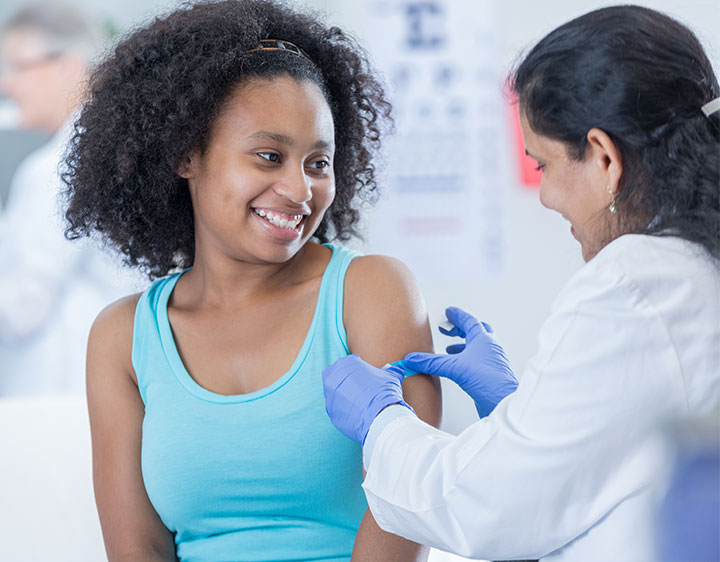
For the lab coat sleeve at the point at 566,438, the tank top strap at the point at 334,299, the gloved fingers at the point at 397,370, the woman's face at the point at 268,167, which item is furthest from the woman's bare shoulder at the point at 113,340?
the lab coat sleeve at the point at 566,438

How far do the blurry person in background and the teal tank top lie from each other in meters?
2.02

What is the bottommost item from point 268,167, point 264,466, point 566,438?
point 264,466

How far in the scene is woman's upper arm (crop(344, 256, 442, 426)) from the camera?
52.4 inches

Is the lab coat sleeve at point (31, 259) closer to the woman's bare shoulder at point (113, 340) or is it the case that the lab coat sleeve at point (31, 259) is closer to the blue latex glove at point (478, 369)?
the woman's bare shoulder at point (113, 340)

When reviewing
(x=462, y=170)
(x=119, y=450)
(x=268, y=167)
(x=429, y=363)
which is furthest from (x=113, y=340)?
(x=462, y=170)

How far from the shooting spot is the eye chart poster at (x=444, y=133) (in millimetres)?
3639

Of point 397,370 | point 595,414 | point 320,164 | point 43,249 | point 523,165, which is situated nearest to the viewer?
point 595,414

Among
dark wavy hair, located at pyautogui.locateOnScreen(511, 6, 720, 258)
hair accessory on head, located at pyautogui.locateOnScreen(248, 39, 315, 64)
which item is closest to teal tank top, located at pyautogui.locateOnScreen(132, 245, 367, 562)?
hair accessory on head, located at pyautogui.locateOnScreen(248, 39, 315, 64)

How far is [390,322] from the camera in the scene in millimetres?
1341

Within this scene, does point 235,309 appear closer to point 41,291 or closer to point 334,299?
point 334,299

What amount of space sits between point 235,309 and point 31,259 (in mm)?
2144

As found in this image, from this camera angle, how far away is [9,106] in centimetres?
345

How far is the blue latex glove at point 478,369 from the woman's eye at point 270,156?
383mm

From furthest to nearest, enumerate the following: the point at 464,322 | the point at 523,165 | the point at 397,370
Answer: the point at 523,165 → the point at 464,322 → the point at 397,370
